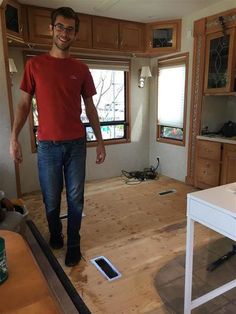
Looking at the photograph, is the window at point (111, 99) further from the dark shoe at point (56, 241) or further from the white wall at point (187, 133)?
the dark shoe at point (56, 241)

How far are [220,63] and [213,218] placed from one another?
254 centimetres

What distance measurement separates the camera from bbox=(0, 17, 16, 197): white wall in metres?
2.29

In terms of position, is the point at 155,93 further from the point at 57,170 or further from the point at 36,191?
Answer: the point at 57,170

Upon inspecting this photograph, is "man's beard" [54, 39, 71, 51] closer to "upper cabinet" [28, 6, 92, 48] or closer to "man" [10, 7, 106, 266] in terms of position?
"man" [10, 7, 106, 266]

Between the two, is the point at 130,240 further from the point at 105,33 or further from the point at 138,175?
the point at 105,33

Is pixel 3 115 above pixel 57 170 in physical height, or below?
above

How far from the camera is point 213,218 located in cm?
116

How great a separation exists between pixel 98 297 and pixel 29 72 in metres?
1.54

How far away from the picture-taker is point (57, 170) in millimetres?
1890

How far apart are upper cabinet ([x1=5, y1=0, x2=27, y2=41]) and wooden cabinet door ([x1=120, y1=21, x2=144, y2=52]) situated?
51.8 inches

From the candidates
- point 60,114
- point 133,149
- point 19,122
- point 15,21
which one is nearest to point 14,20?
point 15,21

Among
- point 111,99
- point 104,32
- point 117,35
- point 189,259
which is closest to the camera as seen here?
point 189,259

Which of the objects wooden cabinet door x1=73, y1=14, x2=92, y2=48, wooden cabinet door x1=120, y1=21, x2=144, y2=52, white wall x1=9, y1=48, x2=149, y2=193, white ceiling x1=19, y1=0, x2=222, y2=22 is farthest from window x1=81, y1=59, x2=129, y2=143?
white ceiling x1=19, y1=0, x2=222, y2=22

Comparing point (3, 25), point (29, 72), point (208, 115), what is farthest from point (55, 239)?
point (208, 115)
